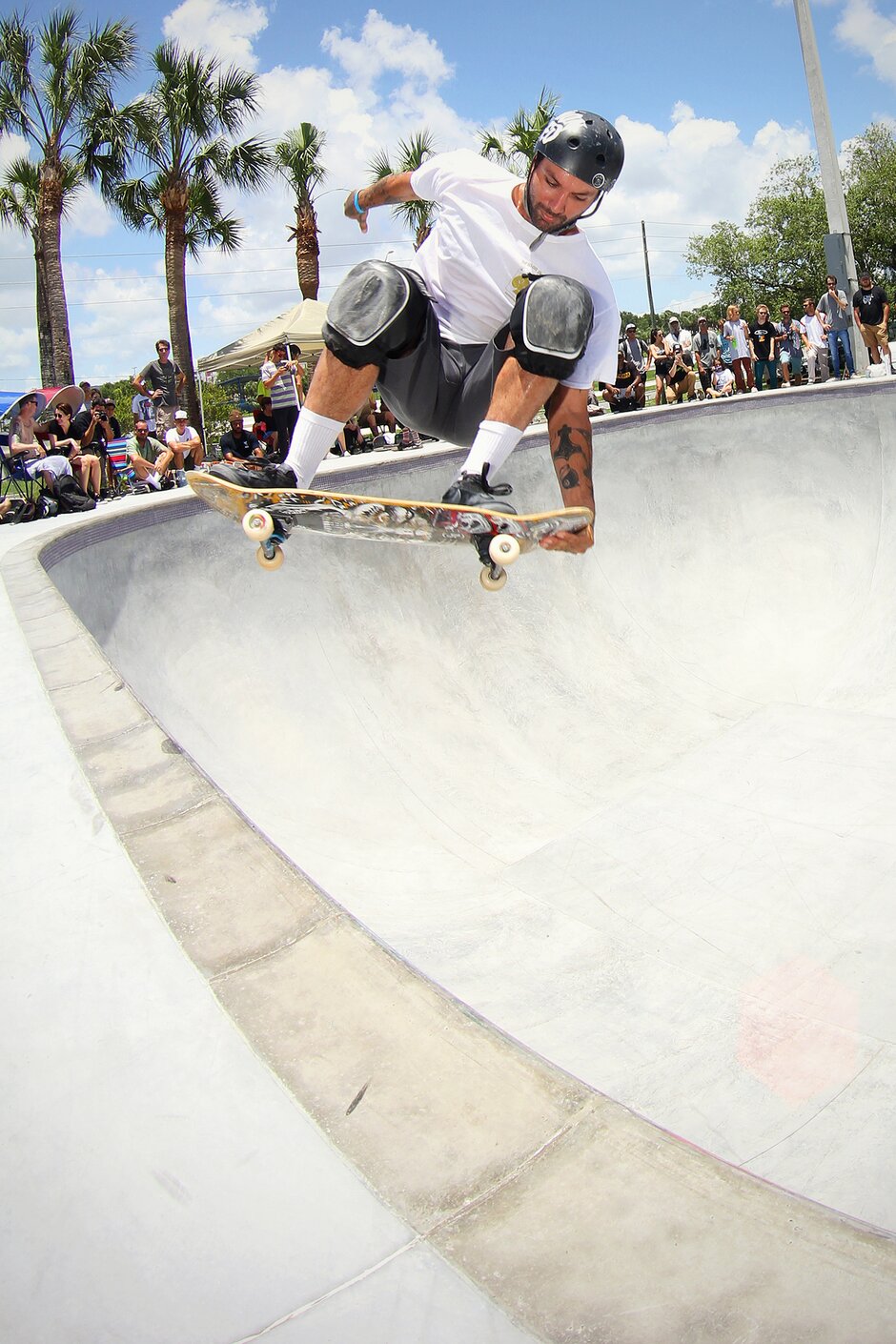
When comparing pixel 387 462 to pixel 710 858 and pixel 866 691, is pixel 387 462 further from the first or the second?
pixel 710 858

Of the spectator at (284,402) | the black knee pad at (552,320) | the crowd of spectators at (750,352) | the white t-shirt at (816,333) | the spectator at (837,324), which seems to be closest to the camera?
the black knee pad at (552,320)

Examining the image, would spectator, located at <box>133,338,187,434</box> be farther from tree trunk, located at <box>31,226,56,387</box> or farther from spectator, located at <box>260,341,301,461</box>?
tree trunk, located at <box>31,226,56,387</box>

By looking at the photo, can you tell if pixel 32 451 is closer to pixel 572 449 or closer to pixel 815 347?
pixel 572 449

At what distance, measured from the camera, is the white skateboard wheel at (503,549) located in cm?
327

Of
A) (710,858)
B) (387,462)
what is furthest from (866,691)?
(387,462)

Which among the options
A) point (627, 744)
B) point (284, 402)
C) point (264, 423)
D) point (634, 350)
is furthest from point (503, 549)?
point (634, 350)

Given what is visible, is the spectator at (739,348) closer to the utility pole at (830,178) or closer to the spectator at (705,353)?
the spectator at (705,353)

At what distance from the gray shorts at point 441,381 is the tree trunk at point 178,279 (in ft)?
59.8

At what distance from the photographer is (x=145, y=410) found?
12.3 metres

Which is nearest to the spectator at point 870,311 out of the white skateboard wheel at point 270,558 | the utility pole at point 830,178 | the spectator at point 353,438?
the utility pole at point 830,178

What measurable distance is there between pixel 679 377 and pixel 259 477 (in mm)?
13001

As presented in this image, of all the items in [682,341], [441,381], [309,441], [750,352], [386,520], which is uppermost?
[682,341]

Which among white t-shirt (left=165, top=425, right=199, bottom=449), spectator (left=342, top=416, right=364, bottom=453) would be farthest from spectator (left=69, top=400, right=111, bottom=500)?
spectator (left=342, top=416, right=364, bottom=453)

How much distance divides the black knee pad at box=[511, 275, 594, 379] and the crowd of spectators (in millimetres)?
11315
